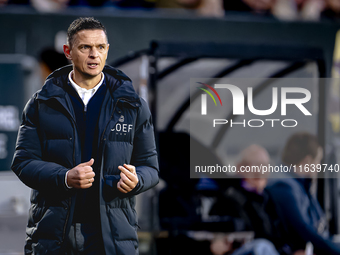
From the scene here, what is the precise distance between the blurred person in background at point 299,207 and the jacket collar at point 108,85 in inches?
58.9

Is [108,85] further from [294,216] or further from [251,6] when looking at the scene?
[251,6]

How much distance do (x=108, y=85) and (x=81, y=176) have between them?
42cm

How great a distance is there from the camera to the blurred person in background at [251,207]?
326 centimetres

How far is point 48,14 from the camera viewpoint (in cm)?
324

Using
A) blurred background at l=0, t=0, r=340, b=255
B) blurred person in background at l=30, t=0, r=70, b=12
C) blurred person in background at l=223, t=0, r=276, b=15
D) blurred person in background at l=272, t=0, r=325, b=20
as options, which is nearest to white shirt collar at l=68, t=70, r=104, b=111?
blurred background at l=0, t=0, r=340, b=255

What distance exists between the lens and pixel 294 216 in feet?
8.70

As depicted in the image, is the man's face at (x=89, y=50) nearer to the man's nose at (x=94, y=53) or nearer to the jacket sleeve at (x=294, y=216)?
the man's nose at (x=94, y=53)

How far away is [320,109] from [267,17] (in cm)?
93

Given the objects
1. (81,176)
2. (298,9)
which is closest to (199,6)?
(298,9)

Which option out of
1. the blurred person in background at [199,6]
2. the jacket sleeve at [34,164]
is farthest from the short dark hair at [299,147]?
the jacket sleeve at [34,164]

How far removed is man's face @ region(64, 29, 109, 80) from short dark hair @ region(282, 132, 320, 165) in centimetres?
199

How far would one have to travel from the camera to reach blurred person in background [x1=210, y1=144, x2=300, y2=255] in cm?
326

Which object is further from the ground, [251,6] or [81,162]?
[251,6]

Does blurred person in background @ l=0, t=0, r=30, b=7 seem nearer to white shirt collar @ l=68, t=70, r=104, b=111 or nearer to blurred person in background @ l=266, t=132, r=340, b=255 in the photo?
white shirt collar @ l=68, t=70, r=104, b=111
